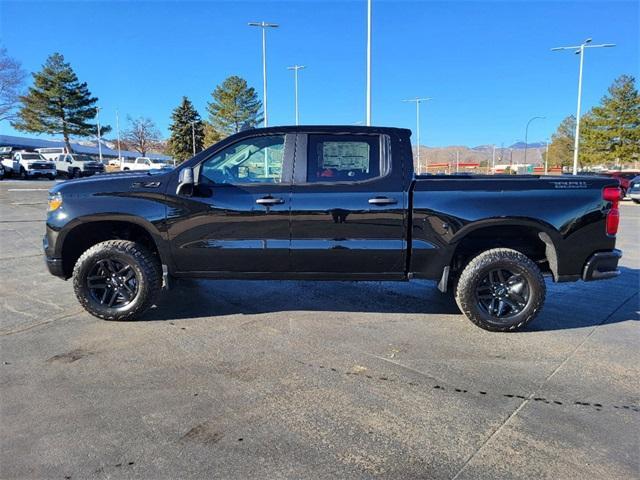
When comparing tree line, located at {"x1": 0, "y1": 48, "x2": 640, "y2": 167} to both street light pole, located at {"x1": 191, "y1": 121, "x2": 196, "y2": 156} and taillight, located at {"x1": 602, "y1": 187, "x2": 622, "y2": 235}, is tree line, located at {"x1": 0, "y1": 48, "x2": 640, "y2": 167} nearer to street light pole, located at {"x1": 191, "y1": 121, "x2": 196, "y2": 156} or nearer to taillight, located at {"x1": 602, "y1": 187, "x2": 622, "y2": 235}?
street light pole, located at {"x1": 191, "y1": 121, "x2": 196, "y2": 156}

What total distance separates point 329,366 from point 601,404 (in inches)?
74.4

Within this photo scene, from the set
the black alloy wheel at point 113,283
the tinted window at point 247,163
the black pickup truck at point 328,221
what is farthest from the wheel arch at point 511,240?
the black alloy wheel at point 113,283

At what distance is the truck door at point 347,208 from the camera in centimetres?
441

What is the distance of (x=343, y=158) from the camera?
459cm

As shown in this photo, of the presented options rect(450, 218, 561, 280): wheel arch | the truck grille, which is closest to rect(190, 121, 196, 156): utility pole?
the truck grille

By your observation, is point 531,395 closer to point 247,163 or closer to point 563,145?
point 247,163

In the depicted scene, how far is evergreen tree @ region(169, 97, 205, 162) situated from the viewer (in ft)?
247

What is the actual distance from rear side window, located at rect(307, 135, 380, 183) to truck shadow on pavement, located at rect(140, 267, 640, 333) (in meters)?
1.50

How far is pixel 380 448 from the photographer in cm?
265

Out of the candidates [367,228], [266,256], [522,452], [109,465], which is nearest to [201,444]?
[109,465]

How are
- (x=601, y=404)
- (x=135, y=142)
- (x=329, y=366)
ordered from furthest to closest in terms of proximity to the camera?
(x=135, y=142) < (x=329, y=366) < (x=601, y=404)

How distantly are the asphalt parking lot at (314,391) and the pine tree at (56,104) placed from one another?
61624 mm

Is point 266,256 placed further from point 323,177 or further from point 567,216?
point 567,216

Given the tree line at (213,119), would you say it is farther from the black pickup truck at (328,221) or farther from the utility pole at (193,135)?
the black pickup truck at (328,221)
